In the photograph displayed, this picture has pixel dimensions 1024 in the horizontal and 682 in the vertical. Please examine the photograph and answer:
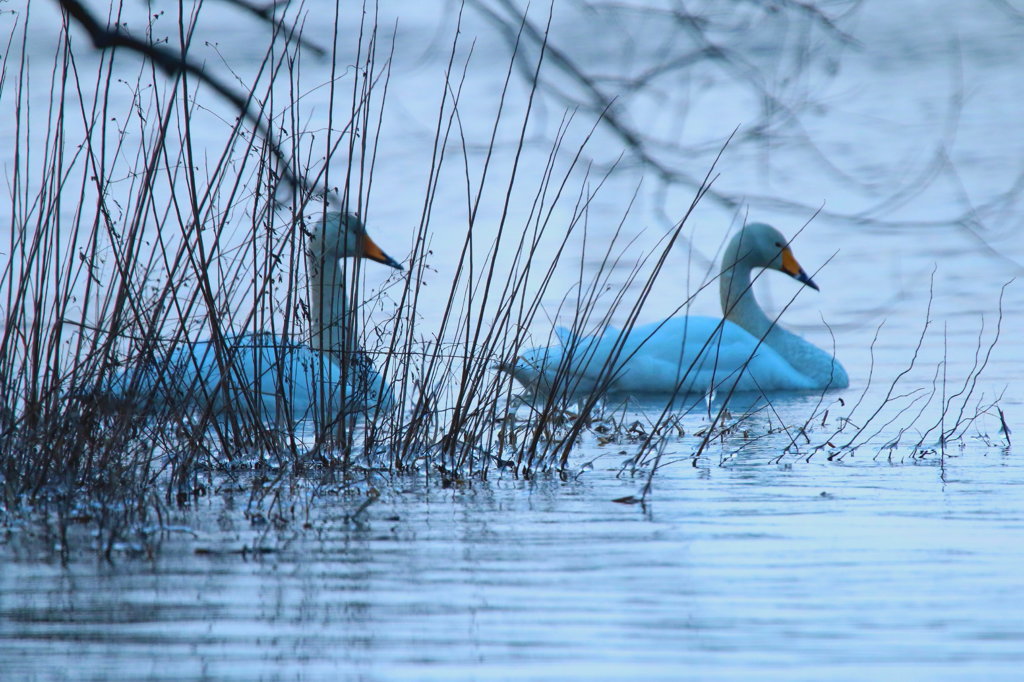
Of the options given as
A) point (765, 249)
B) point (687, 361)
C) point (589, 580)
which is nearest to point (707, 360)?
point (687, 361)

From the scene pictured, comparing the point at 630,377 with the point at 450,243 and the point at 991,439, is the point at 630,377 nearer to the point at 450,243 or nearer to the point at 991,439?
the point at 991,439

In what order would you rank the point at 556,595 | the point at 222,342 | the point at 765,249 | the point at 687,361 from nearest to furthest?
the point at 556,595
the point at 222,342
the point at 687,361
the point at 765,249

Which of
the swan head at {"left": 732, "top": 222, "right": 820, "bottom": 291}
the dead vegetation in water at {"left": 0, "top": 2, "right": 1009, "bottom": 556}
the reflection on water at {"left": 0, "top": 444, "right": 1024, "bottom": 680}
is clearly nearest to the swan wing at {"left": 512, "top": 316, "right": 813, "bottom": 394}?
the swan head at {"left": 732, "top": 222, "right": 820, "bottom": 291}

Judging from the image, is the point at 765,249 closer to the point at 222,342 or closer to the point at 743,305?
the point at 743,305

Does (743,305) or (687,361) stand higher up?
(743,305)

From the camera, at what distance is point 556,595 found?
3125 mm

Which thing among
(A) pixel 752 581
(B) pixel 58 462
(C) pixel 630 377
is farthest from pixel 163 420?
(C) pixel 630 377

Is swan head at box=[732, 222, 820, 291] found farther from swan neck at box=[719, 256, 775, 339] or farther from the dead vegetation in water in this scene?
the dead vegetation in water

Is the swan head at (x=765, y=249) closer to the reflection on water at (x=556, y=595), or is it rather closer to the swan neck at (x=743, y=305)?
the swan neck at (x=743, y=305)

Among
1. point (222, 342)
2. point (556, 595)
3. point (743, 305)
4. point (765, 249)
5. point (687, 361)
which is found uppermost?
point (765, 249)

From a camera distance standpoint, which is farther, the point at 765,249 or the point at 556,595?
the point at 765,249

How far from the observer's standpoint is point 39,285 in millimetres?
4141

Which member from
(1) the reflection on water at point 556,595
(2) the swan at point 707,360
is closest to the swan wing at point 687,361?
(2) the swan at point 707,360

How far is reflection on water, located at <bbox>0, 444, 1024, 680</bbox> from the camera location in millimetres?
2689
